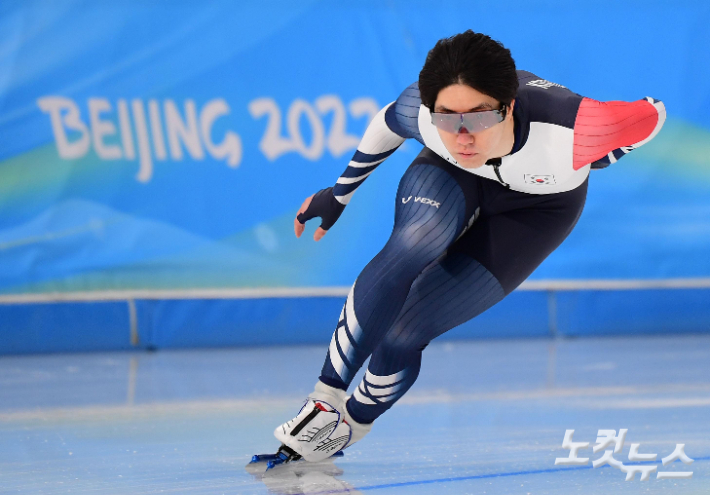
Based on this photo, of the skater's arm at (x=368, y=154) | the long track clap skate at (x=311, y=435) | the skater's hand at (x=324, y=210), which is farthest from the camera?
the skater's hand at (x=324, y=210)

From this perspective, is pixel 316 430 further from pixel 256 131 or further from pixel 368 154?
pixel 256 131

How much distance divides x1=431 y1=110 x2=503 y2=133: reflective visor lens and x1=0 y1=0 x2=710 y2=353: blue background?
2.31 meters

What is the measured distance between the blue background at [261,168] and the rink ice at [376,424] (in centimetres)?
23

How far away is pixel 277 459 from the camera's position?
2.06 metres

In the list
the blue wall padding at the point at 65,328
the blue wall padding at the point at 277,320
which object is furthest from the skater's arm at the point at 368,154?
the blue wall padding at the point at 65,328

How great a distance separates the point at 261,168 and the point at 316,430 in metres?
2.26

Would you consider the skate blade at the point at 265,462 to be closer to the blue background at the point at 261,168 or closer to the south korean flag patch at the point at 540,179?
the south korean flag patch at the point at 540,179

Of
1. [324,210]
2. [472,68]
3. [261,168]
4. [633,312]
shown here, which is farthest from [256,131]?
[472,68]

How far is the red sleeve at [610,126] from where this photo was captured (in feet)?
6.22

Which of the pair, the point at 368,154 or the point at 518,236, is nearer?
the point at 518,236

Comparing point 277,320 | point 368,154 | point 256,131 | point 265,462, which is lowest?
point 265,462

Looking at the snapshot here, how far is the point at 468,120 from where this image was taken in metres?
1.81

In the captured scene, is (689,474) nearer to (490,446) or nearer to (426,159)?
(490,446)

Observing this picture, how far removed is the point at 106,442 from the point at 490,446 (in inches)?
39.3
